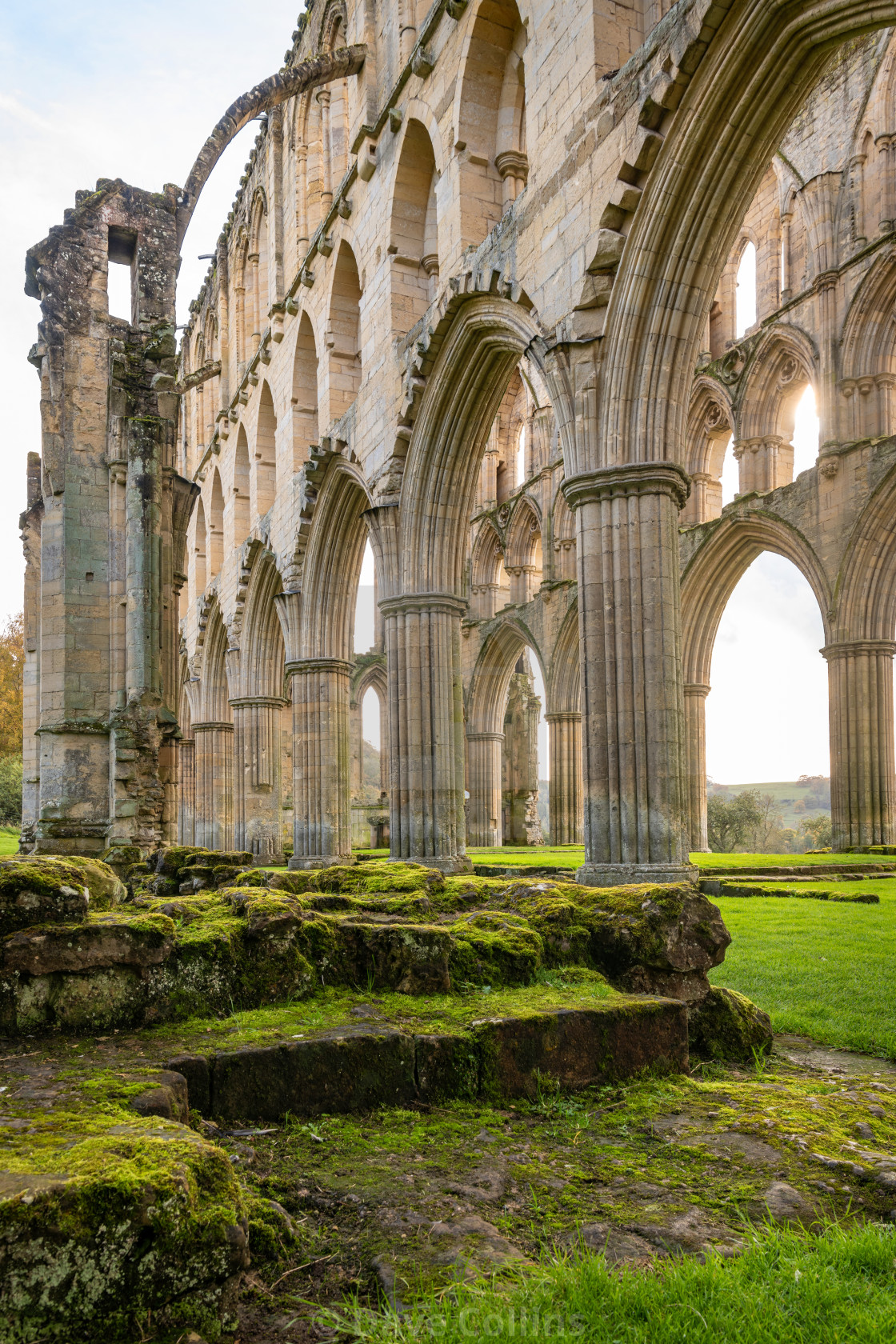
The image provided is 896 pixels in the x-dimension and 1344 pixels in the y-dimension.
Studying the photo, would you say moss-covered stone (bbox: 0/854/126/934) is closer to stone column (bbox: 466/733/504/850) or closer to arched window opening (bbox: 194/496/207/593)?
stone column (bbox: 466/733/504/850)

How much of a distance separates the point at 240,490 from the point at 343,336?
330 inches

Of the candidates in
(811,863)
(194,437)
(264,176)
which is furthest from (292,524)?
(194,437)

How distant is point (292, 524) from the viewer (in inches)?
720

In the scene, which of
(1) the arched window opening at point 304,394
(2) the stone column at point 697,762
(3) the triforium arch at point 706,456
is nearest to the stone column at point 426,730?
(1) the arched window opening at point 304,394

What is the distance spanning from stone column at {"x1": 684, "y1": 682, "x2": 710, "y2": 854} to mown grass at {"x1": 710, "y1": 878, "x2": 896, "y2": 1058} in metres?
14.8

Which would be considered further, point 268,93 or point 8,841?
point 8,841

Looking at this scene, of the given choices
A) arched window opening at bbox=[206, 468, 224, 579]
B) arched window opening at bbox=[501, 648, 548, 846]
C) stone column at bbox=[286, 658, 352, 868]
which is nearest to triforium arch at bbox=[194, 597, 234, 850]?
arched window opening at bbox=[206, 468, 224, 579]

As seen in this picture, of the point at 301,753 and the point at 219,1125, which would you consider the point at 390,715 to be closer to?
the point at 301,753

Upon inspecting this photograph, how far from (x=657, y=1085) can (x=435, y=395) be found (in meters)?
10.8

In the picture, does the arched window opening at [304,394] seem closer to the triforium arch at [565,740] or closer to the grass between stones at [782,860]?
the triforium arch at [565,740]

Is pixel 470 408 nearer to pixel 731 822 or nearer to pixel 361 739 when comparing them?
pixel 361 739

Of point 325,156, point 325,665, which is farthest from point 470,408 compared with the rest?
point 325,156

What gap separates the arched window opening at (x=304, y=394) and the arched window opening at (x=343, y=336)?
2089mm

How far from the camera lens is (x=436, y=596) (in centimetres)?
1345
